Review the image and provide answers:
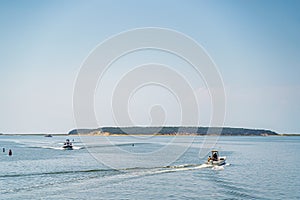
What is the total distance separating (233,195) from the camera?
A: 112ft

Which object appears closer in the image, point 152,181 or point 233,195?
point 233,195

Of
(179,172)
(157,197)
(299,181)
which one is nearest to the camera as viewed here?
(157,197)

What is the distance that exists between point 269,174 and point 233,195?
55.2ft

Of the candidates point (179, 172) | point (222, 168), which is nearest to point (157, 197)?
point (179, 172)

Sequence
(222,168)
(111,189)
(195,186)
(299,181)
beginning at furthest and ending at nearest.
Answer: (222,168) → (299,181) → (195,186) → (111,189)

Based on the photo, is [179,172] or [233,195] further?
[179,172]

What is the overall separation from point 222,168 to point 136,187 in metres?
21.0

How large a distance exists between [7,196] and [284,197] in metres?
24.7

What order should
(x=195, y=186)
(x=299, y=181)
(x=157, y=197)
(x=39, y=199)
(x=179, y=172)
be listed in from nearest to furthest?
(x=39, y=199), (x=157, y=197), (x=195, y=186), (x=299, y=181), (x=179, y=172)

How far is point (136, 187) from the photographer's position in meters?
37.2

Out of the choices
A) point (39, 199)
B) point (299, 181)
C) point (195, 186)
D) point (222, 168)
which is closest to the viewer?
point (39, 199)

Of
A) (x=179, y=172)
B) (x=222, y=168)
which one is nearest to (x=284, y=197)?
(x=179, y=172)

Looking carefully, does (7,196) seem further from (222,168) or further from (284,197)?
(222,168)

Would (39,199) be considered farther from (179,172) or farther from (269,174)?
(269,174)
